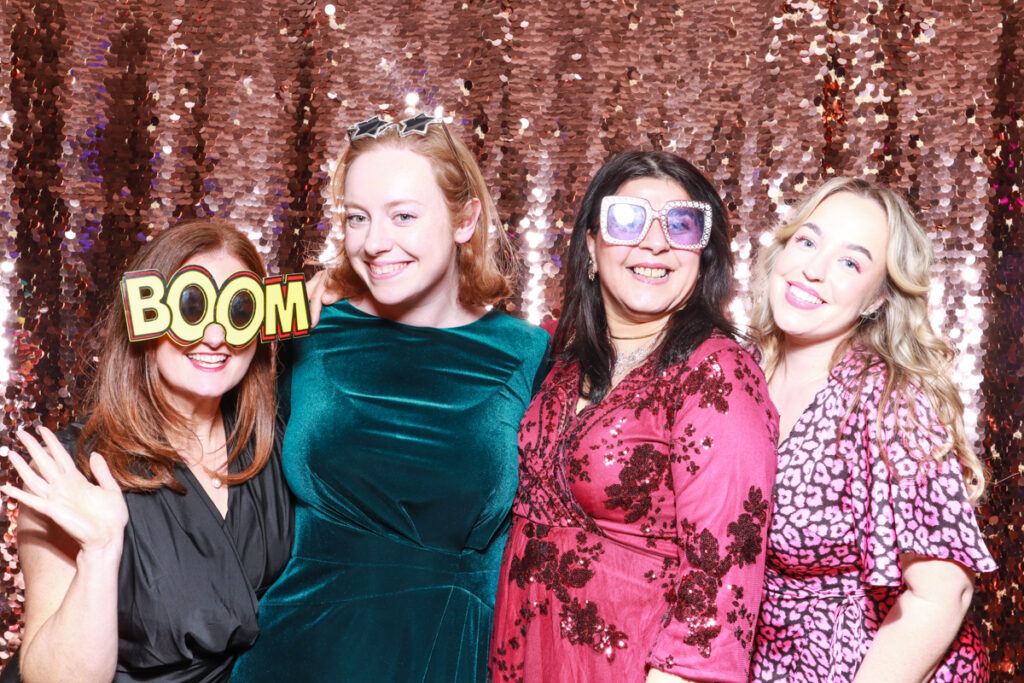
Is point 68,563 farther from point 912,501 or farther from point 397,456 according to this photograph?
point 912,501

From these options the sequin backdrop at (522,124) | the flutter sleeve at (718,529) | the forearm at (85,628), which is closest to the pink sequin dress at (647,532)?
the flutter sleeve at (718,529)

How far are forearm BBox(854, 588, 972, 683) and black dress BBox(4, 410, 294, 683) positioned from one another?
3.56 ft

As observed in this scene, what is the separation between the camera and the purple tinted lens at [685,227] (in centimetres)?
Answer: 152

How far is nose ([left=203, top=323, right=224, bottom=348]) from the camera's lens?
146 centimetres

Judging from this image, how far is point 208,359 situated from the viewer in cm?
150

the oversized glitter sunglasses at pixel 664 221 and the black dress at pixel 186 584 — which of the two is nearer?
the black dress at pixel 186 584

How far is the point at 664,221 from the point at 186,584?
1051mm

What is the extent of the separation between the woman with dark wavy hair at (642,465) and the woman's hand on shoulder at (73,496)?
0.69m

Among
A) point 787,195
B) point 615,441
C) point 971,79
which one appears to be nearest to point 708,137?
point 787,195

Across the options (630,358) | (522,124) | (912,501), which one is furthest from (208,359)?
(912,501)

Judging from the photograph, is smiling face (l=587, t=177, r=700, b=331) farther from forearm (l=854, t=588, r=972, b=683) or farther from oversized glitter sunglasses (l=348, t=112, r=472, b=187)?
forearm (l=854, t=588, r=972, b=683)

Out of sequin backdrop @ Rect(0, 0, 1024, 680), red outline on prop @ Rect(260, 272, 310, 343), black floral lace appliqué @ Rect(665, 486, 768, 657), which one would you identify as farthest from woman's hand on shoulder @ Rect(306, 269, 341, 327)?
black floral lace appliqué @ Rect(665, 486, 768, 657)

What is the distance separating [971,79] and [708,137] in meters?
0.66

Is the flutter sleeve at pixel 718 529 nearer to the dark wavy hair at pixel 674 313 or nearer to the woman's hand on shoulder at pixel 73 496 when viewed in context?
the dark wavy hair at pixel 674 313
